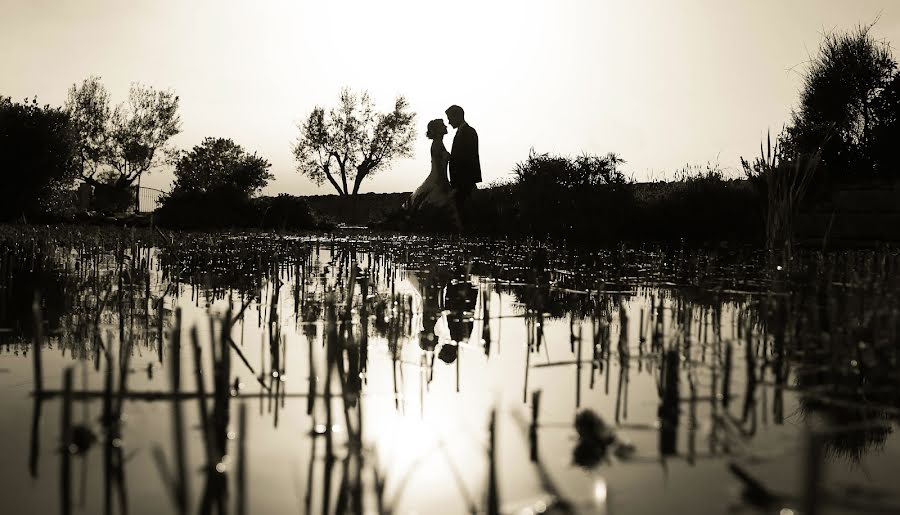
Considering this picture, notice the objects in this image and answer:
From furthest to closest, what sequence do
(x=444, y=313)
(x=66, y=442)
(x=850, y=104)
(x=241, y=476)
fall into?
(x=850, y=104), (x=444, y=313), (x=66, y=442), (x=241, y=476)

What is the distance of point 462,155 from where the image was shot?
84.6 feet

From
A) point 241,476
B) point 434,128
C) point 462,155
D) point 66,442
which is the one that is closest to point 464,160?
point 462,155

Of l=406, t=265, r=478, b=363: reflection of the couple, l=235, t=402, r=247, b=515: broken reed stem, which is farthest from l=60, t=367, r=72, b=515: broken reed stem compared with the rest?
l=406, t=265, r=478, b=363: reflection of the couple

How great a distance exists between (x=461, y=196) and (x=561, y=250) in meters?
12.0

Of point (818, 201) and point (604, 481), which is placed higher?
point (818, 201)

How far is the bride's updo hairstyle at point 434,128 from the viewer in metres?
28.2

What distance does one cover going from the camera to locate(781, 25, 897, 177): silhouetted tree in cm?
2294

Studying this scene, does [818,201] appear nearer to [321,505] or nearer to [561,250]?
[561,250]

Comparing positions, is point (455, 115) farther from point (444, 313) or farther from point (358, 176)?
point (358, 176)

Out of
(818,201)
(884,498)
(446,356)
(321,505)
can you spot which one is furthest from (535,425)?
(818,201)

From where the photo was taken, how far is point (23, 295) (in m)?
7.09

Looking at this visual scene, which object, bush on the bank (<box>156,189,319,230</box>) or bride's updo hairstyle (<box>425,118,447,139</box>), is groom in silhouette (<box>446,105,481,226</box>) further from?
bush on the bank (<box>156,189,319,230</box>)

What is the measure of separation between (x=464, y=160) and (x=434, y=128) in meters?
3.07

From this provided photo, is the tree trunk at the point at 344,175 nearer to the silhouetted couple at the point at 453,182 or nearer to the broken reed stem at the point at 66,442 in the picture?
the silhouetted couple at the point at 453,182
